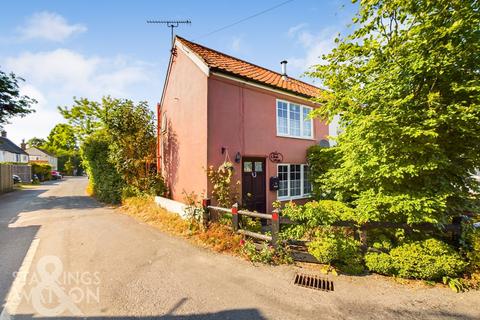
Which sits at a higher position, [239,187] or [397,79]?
[397,79]

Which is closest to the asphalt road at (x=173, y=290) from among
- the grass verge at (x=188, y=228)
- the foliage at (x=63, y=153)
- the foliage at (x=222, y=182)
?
the grass verge at (x=188, y=228)

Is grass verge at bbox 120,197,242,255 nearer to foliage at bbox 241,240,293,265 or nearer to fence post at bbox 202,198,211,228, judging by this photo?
fence post at bbox 202,198,211,228

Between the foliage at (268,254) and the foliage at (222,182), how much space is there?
2419 millimetres

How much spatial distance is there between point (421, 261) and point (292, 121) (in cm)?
753

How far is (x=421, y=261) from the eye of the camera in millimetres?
4617

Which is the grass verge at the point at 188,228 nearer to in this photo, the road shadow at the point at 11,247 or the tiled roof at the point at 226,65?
the road shadow at the point at 11,247

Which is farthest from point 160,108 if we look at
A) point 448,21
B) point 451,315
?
point 451,315

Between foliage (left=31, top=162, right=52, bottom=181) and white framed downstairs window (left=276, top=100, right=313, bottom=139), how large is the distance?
35.4 metres

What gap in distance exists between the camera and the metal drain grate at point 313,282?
178 inches

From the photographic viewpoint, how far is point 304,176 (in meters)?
11.5

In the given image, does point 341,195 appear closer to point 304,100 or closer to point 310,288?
point 310,288

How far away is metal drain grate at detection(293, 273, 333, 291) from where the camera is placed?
453 centimetres

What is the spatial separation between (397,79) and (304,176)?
23.9ft

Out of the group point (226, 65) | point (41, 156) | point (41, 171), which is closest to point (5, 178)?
point (41, 171)
